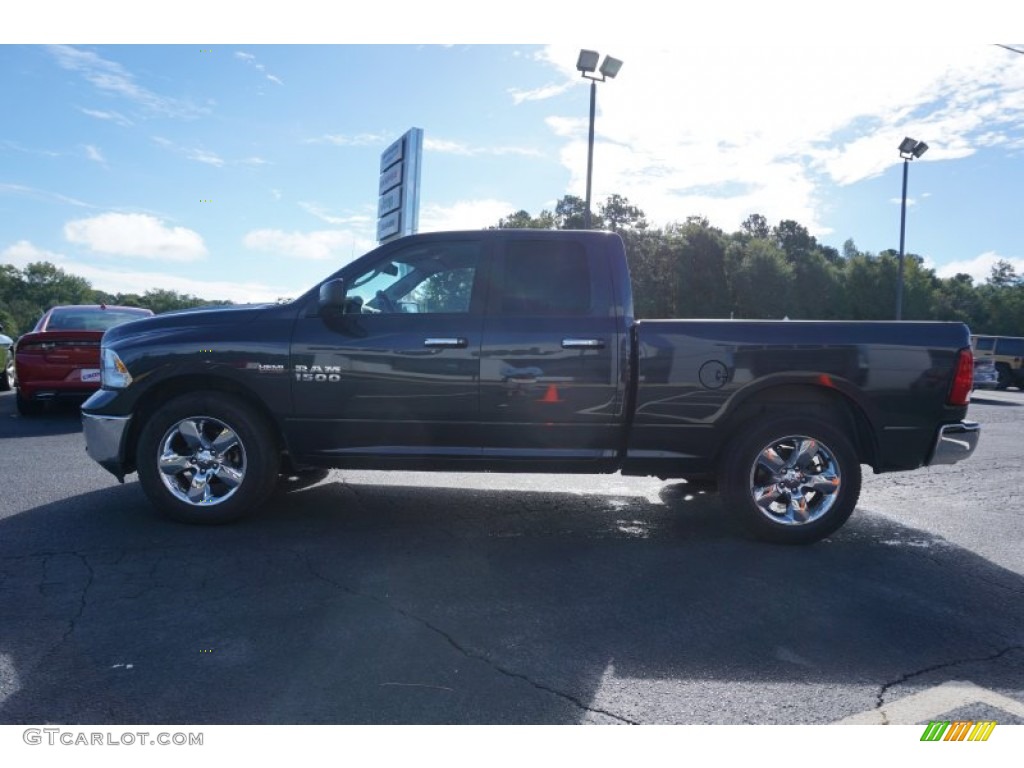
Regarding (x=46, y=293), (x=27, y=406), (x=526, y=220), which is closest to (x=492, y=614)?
(x=27, y=406)

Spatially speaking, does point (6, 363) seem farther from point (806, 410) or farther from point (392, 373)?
point (806, 410)

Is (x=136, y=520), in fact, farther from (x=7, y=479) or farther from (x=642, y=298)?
(x=642, y=298)

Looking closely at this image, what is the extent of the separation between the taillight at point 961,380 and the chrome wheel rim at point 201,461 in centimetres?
466

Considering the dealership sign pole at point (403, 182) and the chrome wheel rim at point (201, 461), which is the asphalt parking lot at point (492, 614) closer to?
the chrome wheel rim at point (201, 461)

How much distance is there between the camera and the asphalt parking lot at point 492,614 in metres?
2.90

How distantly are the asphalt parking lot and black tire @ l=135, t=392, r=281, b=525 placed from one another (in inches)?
7.9

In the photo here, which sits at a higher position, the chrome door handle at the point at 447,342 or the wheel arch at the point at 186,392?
the chrome door handle at the point at 447,342

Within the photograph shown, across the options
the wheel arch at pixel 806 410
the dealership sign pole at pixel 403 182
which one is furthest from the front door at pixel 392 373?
the dealership sign pole at pixel 403 182

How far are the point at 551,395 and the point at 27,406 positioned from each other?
8.92 metres

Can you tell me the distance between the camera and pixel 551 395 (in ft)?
16.5

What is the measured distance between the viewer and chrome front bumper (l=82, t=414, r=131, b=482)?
516 centimetres

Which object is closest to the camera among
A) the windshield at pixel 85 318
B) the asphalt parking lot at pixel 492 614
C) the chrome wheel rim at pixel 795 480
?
the asphalt parking lot at pixel 492 614

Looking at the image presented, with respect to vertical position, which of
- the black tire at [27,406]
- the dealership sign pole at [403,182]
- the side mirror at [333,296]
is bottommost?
the black tire at [27,406]
